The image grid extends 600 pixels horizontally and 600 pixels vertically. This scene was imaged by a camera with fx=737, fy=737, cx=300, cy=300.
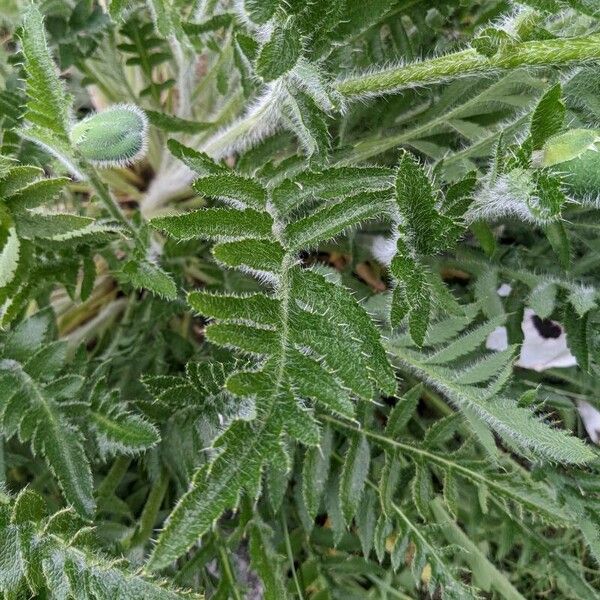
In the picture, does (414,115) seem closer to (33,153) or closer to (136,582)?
(33,153)

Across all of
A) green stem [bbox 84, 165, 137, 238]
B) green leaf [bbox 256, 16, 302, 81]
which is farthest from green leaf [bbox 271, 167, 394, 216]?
green stem [bbox 84, 165, 137, 238]

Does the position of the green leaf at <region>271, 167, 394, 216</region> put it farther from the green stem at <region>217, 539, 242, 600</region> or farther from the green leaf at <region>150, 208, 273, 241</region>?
the green stem at <region>217, 539, 242, 600</region>

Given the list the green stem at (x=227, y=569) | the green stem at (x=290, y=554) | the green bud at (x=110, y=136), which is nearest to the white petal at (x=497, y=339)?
the green stem at (x=290, y=554)

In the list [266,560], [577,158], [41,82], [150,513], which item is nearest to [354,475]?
[266,560]

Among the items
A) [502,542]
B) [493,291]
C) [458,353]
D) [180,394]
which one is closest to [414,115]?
[493,291]

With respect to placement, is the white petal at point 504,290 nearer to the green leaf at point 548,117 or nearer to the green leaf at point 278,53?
the green leaf at point 548,117

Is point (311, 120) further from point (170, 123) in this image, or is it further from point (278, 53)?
point (170, 123)
